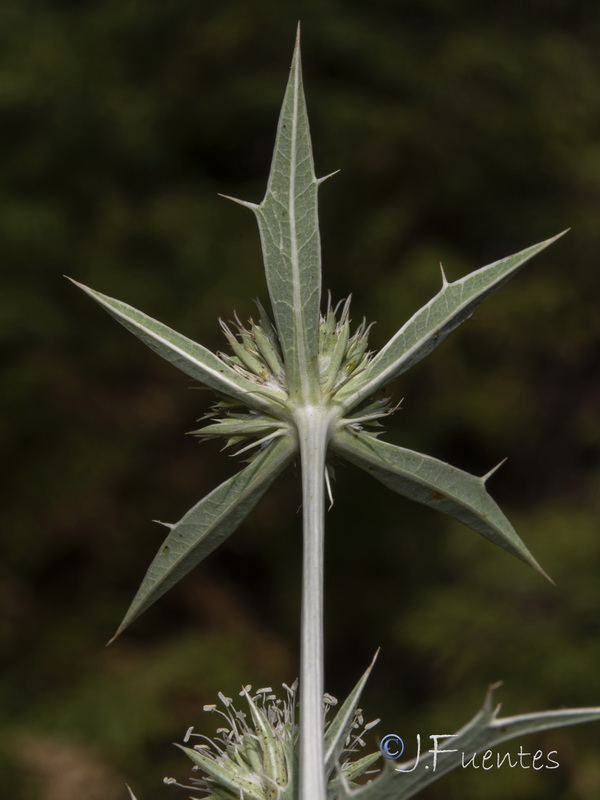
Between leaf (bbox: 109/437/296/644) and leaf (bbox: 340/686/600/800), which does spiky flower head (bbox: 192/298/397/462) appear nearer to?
leaf (bbox: 109/437/296/644)

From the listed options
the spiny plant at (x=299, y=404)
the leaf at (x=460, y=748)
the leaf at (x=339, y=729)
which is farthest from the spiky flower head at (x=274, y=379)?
the leaf at (x=460, y=748)

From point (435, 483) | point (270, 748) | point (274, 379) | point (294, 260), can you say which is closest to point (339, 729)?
point (270, 748)

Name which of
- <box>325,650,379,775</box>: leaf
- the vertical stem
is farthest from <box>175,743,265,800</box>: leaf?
the vertical stem

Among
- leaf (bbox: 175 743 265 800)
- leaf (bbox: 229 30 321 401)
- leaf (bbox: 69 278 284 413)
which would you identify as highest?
leaf (bbox: 229 30 321 401)

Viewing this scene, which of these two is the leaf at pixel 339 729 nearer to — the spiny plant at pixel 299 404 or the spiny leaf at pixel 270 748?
the spiny plant at pixel 299 404

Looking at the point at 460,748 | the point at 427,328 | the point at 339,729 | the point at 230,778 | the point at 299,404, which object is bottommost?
the point at 230,778

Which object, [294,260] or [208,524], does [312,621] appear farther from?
[294,260]
